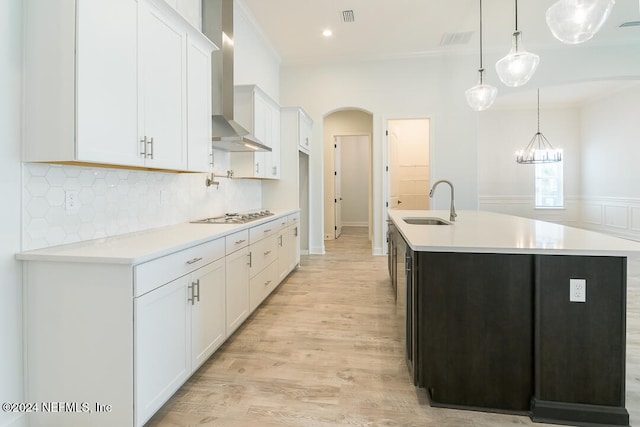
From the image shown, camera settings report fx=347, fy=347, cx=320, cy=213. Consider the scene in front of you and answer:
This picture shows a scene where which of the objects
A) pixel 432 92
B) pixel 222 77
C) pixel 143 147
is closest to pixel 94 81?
pixel 143 147

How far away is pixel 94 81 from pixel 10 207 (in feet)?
2.28

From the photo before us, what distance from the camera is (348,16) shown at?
4738mm

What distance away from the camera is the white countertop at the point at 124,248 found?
60.7 inches

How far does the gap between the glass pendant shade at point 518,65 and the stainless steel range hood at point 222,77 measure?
2.57 m

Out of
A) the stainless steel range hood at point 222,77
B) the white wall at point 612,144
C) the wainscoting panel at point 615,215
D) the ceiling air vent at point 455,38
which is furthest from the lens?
the wainscoting panel at point 615,215

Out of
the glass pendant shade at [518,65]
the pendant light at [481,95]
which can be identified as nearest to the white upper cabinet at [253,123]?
the pendant light at [481,95]

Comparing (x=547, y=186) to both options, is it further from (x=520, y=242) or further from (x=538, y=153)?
(x=520, y=242)

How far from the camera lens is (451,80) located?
604 centimetres

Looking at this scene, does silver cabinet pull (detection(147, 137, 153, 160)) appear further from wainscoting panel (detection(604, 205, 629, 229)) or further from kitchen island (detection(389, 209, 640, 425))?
wainscoting panel (detection(604, 205, 629, 229))

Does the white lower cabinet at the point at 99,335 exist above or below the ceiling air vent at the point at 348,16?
below

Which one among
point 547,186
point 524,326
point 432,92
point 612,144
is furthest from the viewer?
point 547,186

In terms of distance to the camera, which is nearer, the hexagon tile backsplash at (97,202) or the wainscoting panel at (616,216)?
the hexagon tile backsplash at (97,202)

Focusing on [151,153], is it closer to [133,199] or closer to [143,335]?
[133,199]

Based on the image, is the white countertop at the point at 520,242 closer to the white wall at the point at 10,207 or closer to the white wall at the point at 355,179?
the white wall at the point at 10,207
